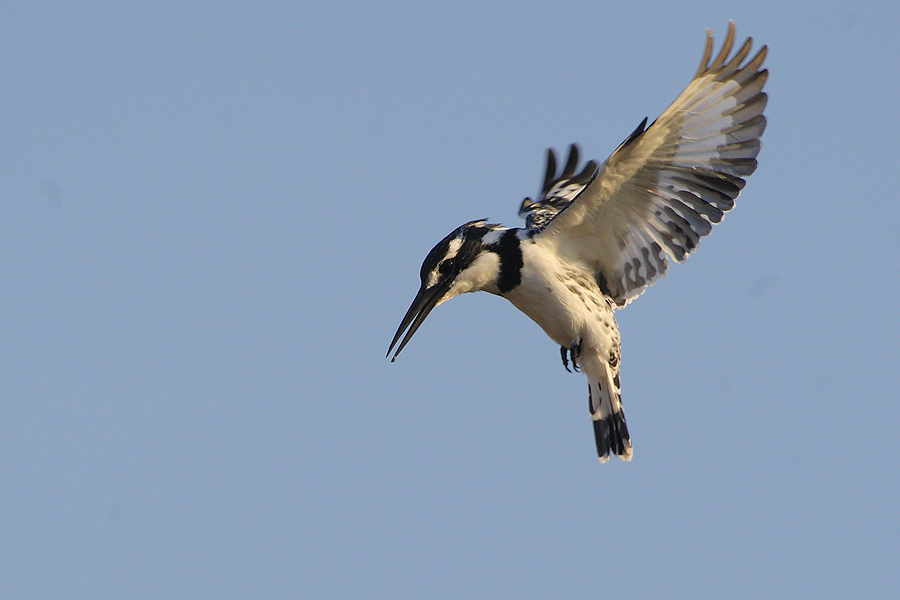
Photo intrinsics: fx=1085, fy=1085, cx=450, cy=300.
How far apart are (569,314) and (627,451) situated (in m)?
1.25

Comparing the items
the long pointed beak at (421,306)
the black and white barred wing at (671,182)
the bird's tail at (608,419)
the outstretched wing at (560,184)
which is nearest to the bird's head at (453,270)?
the long pointed beak at (421,306)

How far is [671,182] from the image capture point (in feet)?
21.8

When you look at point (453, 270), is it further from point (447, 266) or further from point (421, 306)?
point (421, 306)

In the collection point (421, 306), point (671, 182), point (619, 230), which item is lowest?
point (421, 306)

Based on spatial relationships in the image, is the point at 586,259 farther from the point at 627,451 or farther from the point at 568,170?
the point at 568,170

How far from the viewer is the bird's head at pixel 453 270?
6.56 m

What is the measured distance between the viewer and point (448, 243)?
654 centimetres

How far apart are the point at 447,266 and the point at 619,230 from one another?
113cm

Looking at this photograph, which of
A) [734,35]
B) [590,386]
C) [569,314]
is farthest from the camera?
[590,386]

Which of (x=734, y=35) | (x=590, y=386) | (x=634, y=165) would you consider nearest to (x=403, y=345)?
(x=590, y=386)

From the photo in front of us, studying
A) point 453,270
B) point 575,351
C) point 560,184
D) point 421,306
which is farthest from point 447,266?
point 560,184

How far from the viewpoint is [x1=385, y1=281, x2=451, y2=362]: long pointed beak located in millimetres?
6652

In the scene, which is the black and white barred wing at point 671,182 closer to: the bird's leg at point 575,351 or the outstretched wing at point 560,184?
the bird's leg at point 575,351

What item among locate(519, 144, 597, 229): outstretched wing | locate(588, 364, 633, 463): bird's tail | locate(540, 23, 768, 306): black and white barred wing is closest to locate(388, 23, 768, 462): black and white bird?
locate(540, 23, 768, 306): black and white barred wing
